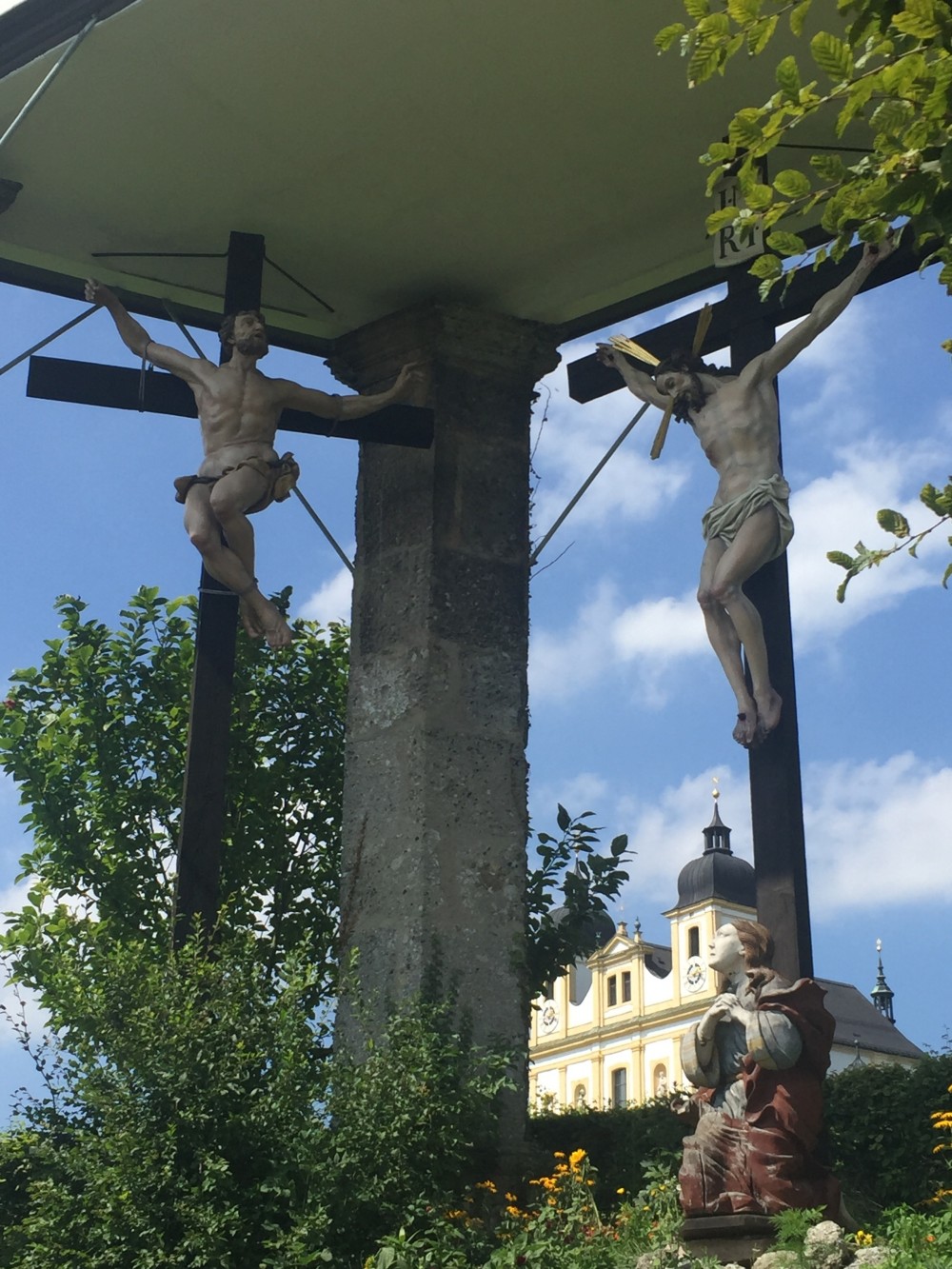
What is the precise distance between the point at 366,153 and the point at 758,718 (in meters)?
3.44

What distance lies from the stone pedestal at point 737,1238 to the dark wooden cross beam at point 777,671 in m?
1.19

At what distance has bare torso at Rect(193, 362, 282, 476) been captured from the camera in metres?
10.0

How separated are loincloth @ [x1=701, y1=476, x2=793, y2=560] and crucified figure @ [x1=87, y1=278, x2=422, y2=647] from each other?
2.34 m

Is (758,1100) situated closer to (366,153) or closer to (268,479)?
(268,479)

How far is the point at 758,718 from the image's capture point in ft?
28.7

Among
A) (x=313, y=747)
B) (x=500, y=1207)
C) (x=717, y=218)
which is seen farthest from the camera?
(x=313, y=747)

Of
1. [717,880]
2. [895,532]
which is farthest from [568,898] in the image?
[717,880]

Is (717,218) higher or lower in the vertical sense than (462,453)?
lower

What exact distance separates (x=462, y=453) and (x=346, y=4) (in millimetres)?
2561

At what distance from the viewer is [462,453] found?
1068 centimetres

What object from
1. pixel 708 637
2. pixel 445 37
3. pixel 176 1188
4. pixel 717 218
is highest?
pixel 445 37

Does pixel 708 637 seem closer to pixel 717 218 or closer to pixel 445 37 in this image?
pixel 445 37

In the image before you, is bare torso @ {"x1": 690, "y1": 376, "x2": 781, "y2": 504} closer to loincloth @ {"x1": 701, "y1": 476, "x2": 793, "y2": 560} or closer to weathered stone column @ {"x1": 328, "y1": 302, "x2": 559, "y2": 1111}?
loincloth @ {"x1": 701, "y1": 476, "x2": 793, "y2": 560}

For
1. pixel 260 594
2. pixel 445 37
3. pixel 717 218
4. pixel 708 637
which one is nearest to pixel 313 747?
pixel 260 594
